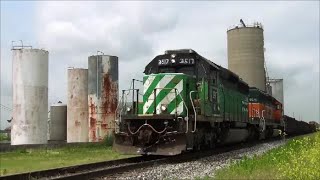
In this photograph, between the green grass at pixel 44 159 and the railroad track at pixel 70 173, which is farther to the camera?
the green grass at pixel 44 159

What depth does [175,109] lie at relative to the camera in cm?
1459

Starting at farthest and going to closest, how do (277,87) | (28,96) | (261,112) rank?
1. (277,87)
2. (28,96)
3. (261,112)

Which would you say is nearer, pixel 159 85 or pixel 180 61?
pixel 159 85

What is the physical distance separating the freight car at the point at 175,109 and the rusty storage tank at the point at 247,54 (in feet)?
93.7

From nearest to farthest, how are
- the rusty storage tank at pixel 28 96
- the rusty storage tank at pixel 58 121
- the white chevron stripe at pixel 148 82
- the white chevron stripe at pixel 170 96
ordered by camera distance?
the white chevron stripe at pixel 170 96
the white chevron stripe at pixel 148 82
the rusty storage tank at pixel 28 96
the rusty storage tank at pixel 58 121

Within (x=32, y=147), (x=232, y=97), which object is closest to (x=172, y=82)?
(x=232, y=97)

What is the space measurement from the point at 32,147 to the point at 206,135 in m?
11.2

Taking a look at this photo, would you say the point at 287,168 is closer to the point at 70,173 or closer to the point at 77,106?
the point at 70,173

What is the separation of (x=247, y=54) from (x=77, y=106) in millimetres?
20414

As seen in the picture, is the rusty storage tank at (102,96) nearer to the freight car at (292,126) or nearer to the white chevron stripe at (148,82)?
the white chevron stripe at (148,82)

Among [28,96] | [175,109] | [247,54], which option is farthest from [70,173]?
[247,54]

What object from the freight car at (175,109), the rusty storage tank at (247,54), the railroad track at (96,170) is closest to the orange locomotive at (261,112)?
the freight car at (175,109)

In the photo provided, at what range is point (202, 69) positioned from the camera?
52.4 ft

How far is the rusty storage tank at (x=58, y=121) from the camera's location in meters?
40.6
